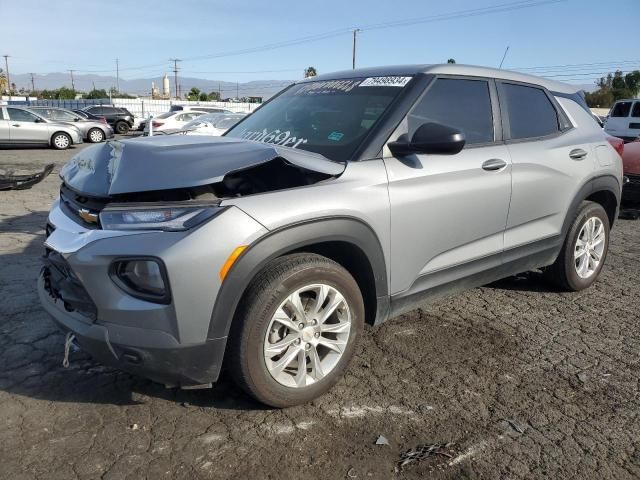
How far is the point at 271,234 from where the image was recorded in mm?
2463

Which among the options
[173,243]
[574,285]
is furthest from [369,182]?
[574,285]

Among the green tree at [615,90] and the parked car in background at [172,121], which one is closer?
the parked car in background at [172,121]

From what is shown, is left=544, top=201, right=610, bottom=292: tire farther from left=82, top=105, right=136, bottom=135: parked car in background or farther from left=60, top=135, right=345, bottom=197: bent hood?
left=82, top=105, right=136, bottom=135: parked car in background

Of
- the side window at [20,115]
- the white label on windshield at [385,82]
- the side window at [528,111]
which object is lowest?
the side window at [20,115]

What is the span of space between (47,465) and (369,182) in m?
2.02

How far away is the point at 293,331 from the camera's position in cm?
267

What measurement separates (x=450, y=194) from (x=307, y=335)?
49.4 inches

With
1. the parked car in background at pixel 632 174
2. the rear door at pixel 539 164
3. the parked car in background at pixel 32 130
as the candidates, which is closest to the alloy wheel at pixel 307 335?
the rear door at pixel 539 164

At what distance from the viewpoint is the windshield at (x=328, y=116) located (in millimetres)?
3152

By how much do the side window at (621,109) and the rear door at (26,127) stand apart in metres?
20.0

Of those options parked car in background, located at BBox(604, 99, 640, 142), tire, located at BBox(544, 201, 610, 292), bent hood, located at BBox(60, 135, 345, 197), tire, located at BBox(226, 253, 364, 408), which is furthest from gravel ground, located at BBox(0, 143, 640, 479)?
parked car in background, located at BBox(604, 99, 640, 142)

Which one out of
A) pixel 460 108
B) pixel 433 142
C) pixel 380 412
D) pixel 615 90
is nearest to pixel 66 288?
pixel 380 412

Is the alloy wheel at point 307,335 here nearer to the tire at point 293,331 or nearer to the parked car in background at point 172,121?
the tire at point 293,331

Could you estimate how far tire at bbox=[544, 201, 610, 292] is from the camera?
14.3ft
